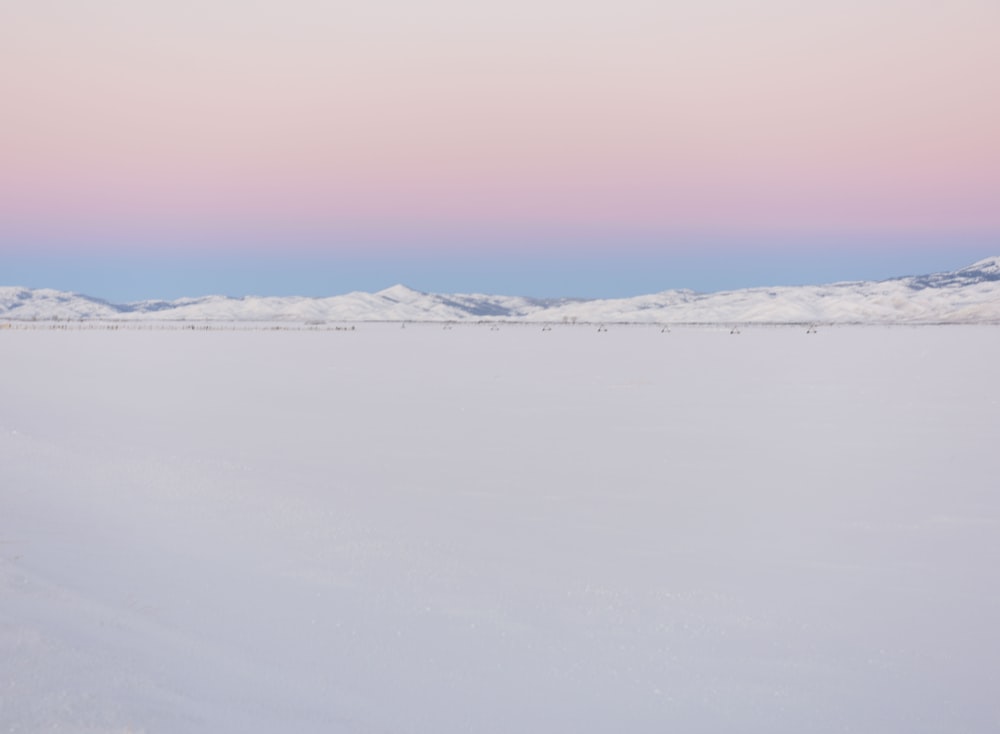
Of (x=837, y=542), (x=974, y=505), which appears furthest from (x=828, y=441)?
(x=837, y=542)

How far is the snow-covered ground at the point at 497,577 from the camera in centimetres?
515

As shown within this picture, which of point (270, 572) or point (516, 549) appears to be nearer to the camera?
point (270, 572)

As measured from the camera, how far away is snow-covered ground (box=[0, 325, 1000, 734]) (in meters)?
5.15

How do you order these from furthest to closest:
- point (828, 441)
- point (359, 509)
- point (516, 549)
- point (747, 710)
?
1. point (828, 441)
2. point (359, 509)
3. point (516, 549)
4. point (747, 710)

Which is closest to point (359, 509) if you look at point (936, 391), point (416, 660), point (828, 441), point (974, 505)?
point (416, 660)

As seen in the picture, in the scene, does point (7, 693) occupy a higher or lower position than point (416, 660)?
higher

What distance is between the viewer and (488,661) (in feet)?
19.2

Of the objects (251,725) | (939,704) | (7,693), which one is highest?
(7,693)

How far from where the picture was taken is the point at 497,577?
25.0 feet

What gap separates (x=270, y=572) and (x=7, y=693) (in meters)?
3.16

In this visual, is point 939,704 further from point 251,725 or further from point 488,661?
point 251,725

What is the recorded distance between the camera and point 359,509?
10.0 meters

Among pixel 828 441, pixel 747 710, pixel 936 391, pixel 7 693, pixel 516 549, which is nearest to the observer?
pixel 7 693

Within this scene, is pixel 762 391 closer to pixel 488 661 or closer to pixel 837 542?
pixel 837 542
